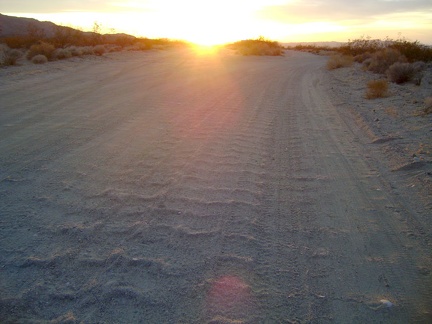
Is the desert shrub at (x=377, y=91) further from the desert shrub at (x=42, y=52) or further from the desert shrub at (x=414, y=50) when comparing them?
the desert shrub at (x=42, y=52)

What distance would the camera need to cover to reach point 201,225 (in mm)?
4668

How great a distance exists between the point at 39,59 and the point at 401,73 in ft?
55.1

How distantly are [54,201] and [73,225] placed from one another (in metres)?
0.78

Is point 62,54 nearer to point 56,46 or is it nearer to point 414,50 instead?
point 56,46

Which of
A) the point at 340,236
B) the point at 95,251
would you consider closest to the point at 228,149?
the point at 340,236

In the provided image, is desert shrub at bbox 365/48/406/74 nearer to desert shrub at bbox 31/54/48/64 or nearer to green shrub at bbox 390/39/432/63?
green shrub at bbox 390/39/432/63

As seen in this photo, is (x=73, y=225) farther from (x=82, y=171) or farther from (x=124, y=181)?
(x=82, y=171)

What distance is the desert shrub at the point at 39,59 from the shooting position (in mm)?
18344

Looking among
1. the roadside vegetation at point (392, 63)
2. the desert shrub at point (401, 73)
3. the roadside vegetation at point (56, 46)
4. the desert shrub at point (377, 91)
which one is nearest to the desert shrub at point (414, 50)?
the roadside vegetation at point (392, 63)

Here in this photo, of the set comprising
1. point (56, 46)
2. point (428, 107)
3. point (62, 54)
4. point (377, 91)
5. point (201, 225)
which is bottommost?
point (201, 225)

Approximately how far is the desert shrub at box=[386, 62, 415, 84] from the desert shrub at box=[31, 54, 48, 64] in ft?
53.8

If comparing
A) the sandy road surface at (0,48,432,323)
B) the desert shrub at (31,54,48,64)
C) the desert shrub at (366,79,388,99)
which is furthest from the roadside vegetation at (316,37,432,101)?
the desert shrub at (31,54,48,64)

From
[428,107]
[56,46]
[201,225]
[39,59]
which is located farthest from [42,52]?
[201,225]

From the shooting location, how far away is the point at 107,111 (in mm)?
9992
